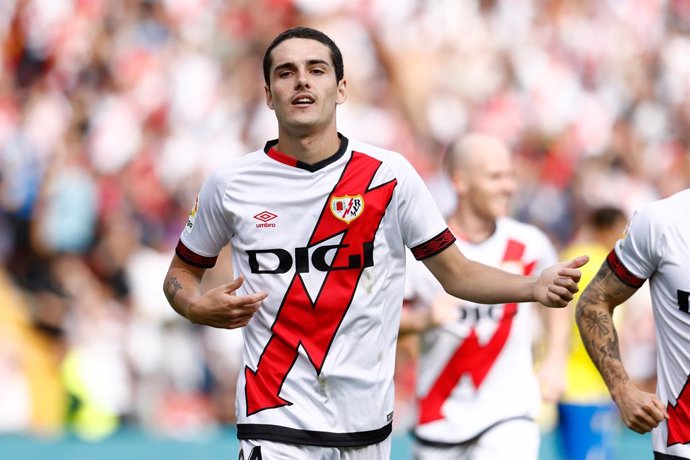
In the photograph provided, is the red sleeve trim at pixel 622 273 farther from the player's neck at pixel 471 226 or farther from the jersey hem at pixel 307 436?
the player's neck at pixel 471 226

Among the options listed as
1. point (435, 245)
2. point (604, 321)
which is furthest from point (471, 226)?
point (604, 321)

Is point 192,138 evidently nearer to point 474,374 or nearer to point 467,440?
point 474,374

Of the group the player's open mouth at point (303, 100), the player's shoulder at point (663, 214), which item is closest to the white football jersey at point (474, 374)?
the player's shoulder at point (663, 214)

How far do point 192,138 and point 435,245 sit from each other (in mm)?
9093

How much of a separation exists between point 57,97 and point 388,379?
9255 mm

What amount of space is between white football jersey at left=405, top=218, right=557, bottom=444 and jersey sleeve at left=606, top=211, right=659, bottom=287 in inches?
76.8

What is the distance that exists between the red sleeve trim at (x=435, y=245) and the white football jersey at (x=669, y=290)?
0.76 metres

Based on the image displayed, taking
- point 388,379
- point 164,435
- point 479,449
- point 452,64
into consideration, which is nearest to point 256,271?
point 388,379

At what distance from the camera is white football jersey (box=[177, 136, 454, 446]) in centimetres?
521

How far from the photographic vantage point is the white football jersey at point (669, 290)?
495 centimetres

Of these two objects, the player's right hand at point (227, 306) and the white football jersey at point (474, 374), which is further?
the white football jersey at point (474, 374)

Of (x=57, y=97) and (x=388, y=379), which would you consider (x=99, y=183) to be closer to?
(x=57, y=97)

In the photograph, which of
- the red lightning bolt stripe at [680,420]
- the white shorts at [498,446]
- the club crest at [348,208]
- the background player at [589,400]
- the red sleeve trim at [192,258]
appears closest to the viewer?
the red lightning bolt stripe at [680,420]

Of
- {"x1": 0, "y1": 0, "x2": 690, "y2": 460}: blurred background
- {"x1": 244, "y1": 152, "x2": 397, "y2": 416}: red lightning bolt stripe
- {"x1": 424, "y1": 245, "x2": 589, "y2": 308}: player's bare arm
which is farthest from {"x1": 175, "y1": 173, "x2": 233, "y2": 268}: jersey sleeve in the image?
{"x1": 0, "y1": 0, "x2": 690, "y2": 460}: blurred background
